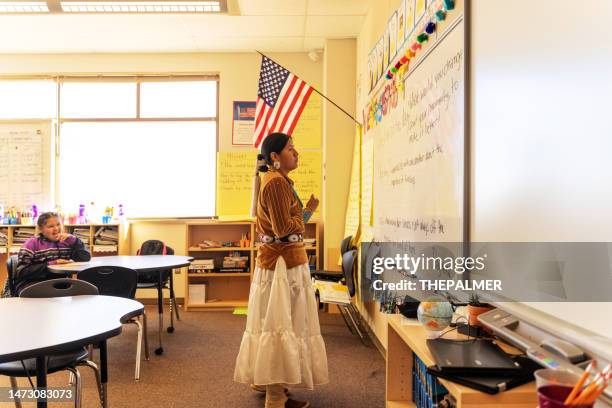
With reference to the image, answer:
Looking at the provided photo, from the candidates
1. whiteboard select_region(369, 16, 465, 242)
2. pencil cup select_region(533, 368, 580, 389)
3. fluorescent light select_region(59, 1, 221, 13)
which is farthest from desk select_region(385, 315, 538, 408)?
fluorescent light select_region(59, 1, 221, 13)

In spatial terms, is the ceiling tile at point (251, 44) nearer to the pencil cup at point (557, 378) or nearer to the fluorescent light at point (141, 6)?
the fluorescent light at point (141, 6)

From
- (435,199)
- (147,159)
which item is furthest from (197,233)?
(435,199)

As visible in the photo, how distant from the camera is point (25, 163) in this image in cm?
560

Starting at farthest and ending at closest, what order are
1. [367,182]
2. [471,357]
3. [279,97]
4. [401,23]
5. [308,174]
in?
[308,174]
[279,97]
[367,182]
[401,23]
[471,357]

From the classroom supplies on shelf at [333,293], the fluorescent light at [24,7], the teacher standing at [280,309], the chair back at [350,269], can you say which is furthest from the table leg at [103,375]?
the fluorescent light at [24,7]

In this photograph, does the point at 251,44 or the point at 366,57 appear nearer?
the point at 366,57

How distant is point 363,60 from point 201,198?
2601 millimetres

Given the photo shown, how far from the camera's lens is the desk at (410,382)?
1021 mm

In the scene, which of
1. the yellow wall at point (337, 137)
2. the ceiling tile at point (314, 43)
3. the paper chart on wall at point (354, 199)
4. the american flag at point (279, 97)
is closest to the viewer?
the american flag at point (279, 97)

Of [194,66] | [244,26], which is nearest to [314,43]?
[244,26]

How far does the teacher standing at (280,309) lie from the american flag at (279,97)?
5.35 ft

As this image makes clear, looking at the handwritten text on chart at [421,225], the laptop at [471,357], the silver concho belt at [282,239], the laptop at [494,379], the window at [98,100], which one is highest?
the window at [98,100]

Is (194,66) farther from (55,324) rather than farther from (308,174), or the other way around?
(55,324)

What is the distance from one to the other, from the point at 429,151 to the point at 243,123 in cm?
376
